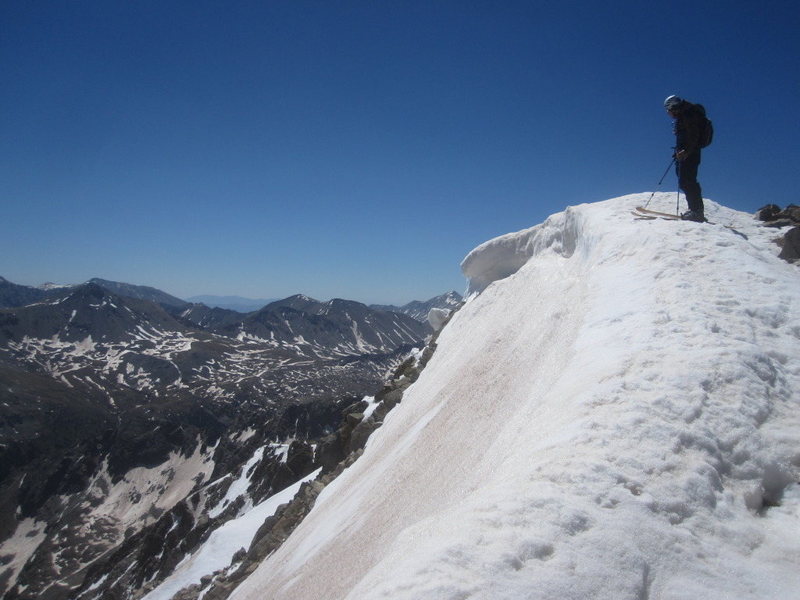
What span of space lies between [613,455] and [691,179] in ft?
39.7

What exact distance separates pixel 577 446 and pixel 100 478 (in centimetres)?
17994

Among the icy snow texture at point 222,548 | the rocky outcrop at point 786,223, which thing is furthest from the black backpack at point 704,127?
the icy snow texture at point 222,548

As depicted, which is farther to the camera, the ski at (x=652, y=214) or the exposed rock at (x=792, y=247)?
the ski at (x=652, y=214)

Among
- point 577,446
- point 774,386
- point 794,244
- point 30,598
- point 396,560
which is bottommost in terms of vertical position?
point 30,598

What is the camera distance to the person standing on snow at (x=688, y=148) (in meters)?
13.4

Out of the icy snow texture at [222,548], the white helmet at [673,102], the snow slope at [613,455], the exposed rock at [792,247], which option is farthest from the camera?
the icy snow texture at [222,548]

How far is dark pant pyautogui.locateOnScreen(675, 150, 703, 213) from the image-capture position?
13.7 metres

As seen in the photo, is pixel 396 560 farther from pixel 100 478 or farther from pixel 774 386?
pixel 100 478

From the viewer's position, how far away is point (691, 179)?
13852 millimetres

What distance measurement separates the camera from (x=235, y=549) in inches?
1131

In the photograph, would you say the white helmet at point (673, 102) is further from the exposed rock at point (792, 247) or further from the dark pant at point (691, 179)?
the exposed rock at point (792, 247)

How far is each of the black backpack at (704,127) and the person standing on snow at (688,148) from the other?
3cm

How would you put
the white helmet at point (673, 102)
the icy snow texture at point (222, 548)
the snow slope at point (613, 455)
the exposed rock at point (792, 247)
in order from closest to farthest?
the snow slope at point (613, 455) → the exposed rock at point (792, 247) → the white helmet at point (673, 102) → the icy snow texture at point (222, 548)

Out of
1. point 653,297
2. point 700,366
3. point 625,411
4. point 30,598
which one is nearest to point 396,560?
point 625,411
